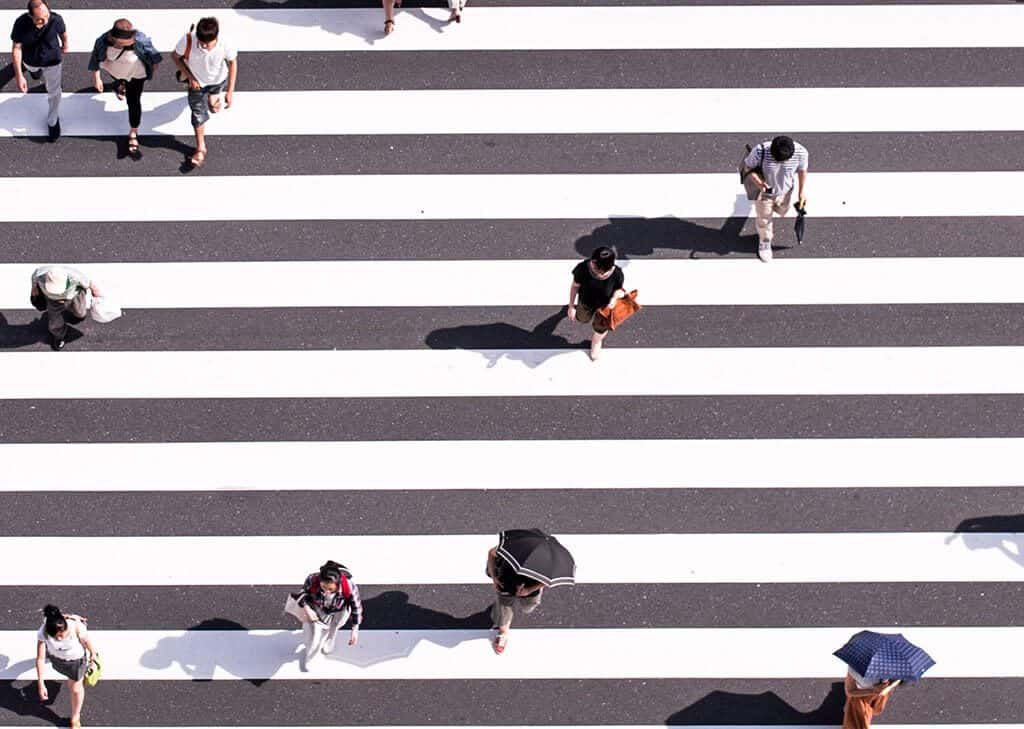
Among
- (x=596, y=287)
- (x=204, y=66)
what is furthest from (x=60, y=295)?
(x=596, y=287)

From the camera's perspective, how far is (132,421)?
12234mm

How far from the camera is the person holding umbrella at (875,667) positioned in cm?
1055

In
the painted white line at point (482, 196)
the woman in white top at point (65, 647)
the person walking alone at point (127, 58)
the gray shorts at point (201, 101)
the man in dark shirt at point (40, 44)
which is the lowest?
the woman in white top at point (65, 647)

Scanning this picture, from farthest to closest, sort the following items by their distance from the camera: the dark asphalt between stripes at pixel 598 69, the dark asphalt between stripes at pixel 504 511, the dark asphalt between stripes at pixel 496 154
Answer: the dark asphalt between stripes at pixel 598 69
the dark asphalt between stripes at pixel 496 154
the dark asphalt between stripes at pixel 504 511

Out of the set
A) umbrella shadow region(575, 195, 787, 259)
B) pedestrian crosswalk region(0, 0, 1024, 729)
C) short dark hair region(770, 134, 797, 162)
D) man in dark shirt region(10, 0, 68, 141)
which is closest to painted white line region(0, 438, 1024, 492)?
pedestrian crosswalk region(0, 0, 1024, 729)

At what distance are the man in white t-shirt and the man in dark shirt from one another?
1.12 m

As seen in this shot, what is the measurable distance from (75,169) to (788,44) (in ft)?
23.5

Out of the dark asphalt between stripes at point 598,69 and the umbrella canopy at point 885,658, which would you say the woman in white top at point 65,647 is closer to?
the dark asphalt between stripes at point 598,69

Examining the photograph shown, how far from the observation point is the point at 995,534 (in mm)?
12023

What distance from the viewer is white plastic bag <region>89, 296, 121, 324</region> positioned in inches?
477

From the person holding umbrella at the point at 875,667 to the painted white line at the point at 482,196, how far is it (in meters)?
4.35

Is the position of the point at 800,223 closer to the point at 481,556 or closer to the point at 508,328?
the point at 508,328

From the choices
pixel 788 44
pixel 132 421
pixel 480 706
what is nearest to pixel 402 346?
pixel 132 421

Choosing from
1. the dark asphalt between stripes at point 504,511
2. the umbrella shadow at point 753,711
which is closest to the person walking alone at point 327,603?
the dark asphalt between stripes at point 504,511
